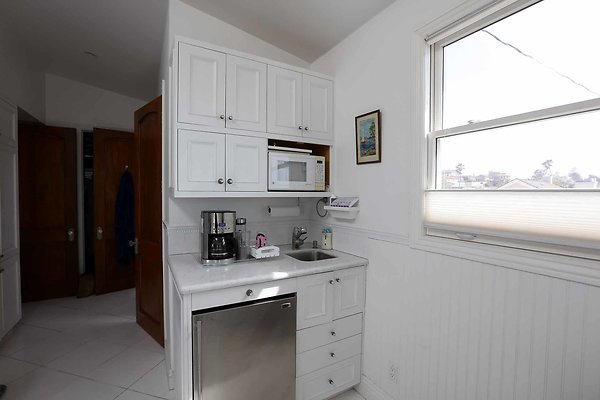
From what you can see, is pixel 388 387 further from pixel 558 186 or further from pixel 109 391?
pixel 109 391

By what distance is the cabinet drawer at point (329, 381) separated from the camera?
5.84 ft

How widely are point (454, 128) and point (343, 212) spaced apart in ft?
3.34

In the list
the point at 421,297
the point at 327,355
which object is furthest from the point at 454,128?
the point at 327,355

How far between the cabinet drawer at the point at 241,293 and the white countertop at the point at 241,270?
0.13ft

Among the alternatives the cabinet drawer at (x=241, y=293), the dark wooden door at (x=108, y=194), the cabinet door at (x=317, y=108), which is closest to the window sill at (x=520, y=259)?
the cabinet drawer at (x=241, y=293)

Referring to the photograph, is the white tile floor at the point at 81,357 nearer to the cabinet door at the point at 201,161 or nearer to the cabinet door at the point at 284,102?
the cabinet door at the point at 201,161

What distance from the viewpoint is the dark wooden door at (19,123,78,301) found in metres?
3.39

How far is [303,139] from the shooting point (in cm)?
221

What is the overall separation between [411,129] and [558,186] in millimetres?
790

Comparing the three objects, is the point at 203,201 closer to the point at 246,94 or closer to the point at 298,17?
the point at 246,94

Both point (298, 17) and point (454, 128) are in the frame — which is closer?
point (454, 128)

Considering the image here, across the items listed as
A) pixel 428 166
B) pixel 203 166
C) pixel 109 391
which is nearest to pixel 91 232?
pixel 109 391

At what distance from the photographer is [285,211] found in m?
2.47

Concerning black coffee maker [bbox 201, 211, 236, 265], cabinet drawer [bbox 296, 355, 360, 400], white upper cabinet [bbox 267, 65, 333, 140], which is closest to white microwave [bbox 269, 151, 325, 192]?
white upper cabinet [bbox 267, 65, 333, 140]
